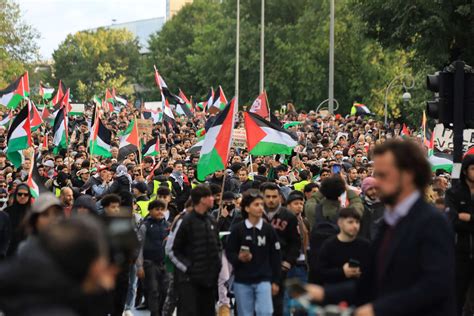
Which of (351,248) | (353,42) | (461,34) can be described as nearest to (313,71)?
(353,42)

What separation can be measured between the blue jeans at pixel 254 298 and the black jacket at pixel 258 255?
2.2 inches

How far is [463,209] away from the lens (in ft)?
34.7

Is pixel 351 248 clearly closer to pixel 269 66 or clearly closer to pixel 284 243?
pixel 284 243

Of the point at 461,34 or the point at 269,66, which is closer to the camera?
the point at 461,34

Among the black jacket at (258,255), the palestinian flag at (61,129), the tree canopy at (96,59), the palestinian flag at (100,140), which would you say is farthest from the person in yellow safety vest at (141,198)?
the tree canopy at (96,59)

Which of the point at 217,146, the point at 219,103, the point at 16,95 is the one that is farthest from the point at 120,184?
the point at 219,103

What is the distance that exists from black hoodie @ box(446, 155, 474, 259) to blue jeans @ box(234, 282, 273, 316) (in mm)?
1811

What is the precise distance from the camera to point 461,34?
111 feet

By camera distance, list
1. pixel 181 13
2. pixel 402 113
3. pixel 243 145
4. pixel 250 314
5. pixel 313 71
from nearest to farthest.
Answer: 1. pixel 250 314
2. pixel 243 145
3. pixel 402 113
4. pixel 313 71
5. pixel 181 13

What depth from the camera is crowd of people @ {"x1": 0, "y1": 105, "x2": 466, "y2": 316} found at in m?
4.18

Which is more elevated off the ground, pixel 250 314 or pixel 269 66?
pixel 269 66

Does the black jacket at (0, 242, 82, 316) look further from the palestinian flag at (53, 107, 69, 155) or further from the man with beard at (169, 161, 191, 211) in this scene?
the palestinian flag at (53, 107, 69, 155)

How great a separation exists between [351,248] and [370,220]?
1883mm

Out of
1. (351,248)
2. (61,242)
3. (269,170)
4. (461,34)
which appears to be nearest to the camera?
(61,242)
